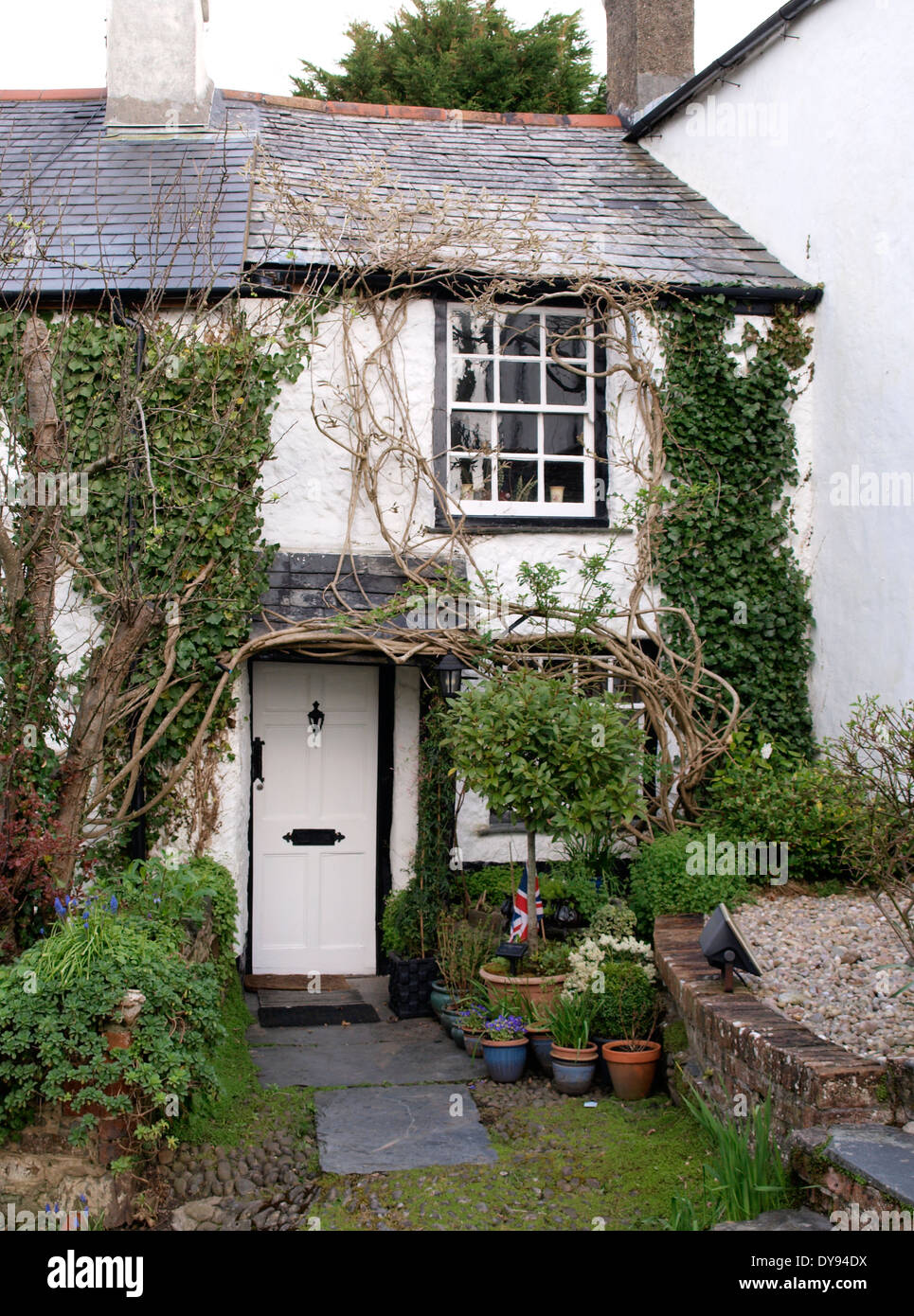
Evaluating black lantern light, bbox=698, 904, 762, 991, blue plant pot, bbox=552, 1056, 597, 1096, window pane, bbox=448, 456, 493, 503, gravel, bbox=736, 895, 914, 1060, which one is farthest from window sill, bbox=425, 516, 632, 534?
blue plant pot, bbox=552, 1056, 597, 1096

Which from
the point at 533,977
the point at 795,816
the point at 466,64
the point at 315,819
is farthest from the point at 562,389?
the point at 466,64

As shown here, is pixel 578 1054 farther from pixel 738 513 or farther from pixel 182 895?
pixel 738 513

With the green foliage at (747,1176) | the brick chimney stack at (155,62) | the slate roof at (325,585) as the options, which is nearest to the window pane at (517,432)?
the slate roof at (325,585)

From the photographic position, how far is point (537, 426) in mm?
8883

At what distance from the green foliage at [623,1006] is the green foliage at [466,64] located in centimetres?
1599

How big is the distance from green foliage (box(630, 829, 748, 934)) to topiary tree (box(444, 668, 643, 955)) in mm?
828

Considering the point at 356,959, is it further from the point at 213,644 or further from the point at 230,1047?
the point at 213,644

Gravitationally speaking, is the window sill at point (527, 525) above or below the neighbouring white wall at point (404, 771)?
above

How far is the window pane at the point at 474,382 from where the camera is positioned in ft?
28.8

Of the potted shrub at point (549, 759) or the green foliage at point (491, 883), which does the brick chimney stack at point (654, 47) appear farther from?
the green foliage at point (491, 883)

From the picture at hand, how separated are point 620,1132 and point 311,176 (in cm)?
786
